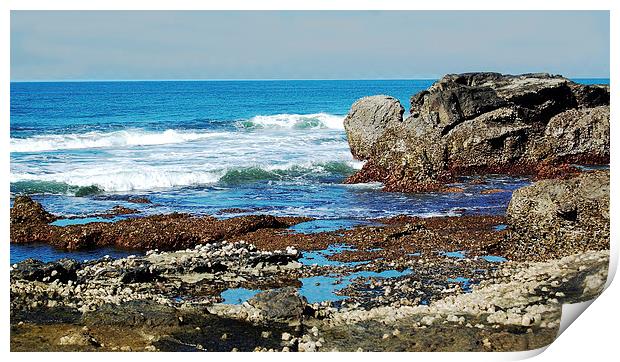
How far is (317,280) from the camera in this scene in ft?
33.9

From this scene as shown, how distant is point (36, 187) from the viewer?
17562 mm

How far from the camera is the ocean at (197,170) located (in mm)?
15750

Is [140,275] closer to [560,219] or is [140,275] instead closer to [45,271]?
[45,271]

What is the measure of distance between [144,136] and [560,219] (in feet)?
75.9

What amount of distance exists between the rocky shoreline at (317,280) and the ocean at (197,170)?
123 cm

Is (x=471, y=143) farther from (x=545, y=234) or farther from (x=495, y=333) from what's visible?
(x=495, y=333)

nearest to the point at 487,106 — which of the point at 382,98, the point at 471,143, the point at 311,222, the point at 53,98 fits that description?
the point at 471,143

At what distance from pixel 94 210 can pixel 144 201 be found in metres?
1.42

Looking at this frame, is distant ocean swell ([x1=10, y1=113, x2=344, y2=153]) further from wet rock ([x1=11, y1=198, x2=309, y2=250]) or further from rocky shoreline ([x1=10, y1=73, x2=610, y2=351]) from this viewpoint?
rocky shoreline ([x1=10, y1=73, x2=610, y2=351])

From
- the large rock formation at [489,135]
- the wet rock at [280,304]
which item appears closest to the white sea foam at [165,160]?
the large rock formation at [489,135]

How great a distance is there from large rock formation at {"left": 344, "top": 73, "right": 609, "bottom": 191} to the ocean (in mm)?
1249

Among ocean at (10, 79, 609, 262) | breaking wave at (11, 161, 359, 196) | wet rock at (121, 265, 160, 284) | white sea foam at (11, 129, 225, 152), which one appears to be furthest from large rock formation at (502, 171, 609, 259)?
white sea foam at (11, 129, 225, 152)

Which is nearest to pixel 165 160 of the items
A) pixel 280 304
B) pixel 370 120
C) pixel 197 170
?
pixel 197 170
